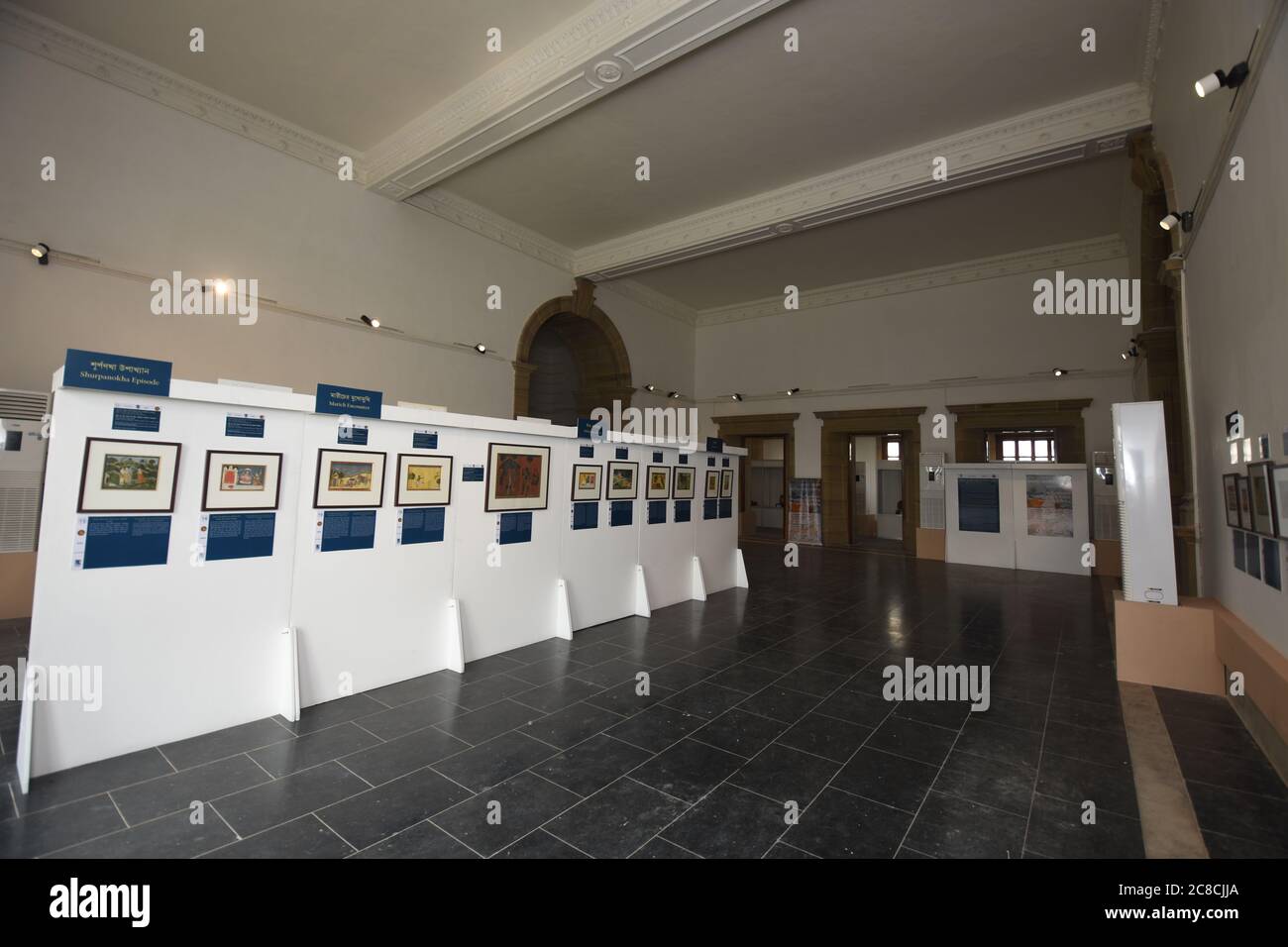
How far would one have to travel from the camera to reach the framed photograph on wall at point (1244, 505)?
3.92 meters

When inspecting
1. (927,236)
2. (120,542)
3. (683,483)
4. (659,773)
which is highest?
(927,236)

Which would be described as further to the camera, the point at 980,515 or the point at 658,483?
the point at 980,515

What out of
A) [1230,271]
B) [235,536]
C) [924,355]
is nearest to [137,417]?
[235,536]

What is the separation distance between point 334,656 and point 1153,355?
1065 cm

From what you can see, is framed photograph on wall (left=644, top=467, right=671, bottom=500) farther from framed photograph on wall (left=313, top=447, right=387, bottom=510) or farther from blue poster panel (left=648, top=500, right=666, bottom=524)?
framed photograph on wall (left=313, top=447, right=387, bottom=510)

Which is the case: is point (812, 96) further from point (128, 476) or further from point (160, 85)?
point (128, 476)

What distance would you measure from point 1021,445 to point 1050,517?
3213 millimetres

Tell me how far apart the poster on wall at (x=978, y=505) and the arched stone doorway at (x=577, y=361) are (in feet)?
26.4

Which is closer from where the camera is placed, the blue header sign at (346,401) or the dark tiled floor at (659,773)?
the dark tiled floor at (659,773)

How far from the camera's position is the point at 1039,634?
6.59 meters

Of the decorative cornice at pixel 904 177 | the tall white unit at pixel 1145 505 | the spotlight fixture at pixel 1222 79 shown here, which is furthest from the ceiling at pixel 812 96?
the tall white unit at pixel 1145 505

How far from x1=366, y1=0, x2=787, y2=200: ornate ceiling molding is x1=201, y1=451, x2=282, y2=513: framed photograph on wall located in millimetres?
5623

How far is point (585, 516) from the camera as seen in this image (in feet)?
21.3

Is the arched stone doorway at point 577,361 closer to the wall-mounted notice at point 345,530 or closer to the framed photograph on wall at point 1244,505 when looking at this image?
the wall-mounted notice at point 345,530
